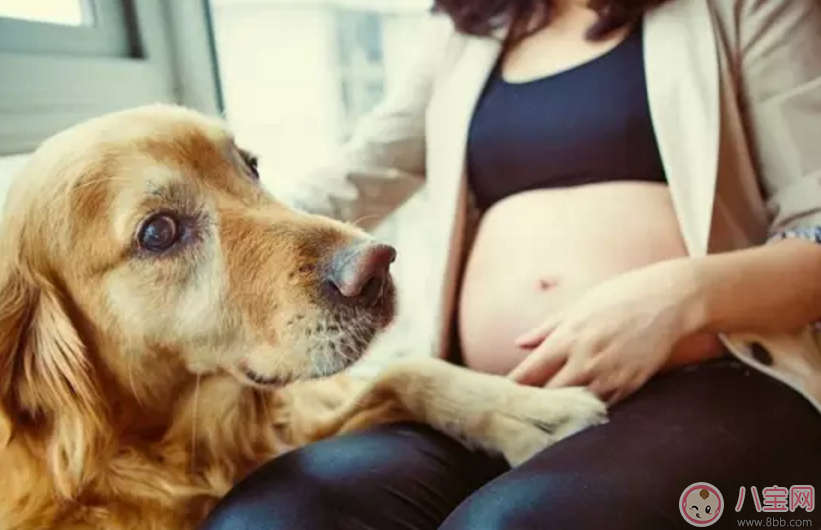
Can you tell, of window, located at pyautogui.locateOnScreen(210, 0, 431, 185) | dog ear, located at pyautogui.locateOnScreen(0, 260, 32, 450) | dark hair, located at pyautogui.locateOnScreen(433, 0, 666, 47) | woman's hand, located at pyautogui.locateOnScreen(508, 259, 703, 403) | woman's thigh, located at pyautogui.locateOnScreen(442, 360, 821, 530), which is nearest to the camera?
woman's thigh, located at pyautogui.locateOnScreen(442, 360, 821, 530)

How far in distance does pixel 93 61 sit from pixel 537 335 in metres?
0.96

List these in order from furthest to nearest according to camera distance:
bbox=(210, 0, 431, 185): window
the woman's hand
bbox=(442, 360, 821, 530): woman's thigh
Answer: bbox=(210, 0, 431, 185): window
the woman's hand
bbox=(442, 360, 821, 530): woman's thigh

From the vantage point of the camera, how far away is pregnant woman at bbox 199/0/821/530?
0.82 metres

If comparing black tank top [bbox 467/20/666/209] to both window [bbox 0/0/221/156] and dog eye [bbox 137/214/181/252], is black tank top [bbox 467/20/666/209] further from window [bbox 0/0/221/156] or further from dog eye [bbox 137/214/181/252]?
window [bbox 0/0/221/156]

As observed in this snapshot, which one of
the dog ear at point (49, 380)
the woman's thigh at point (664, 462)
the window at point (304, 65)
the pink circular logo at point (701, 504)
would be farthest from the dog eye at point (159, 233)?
the window at point (304, 65)

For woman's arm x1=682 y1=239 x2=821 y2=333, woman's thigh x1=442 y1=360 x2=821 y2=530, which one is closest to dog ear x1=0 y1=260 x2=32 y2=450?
woman's thigh x1=442 y1=360 x2=821 y2=530

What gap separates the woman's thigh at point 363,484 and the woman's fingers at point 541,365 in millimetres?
97

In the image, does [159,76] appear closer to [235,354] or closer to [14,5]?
[14,5]

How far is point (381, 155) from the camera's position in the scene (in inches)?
51.9

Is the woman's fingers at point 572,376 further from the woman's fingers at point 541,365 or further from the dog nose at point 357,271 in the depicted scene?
the dog nose at point 357,271

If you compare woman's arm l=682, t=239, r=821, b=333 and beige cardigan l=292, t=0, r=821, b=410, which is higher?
beige cardigan l=292, t=0, r=821, b=410

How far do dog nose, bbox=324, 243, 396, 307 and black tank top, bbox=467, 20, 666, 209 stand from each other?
1.21 ft

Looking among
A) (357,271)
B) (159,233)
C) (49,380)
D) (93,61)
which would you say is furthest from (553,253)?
(93,61)

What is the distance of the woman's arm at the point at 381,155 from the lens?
1296 mm
